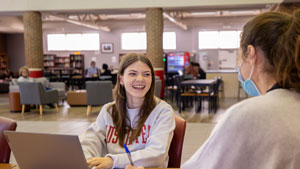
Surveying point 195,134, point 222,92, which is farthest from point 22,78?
point 222,92

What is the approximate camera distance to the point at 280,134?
28.4 inches

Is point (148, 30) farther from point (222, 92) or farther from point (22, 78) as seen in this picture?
point (22, 78)

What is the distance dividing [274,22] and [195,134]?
466cm

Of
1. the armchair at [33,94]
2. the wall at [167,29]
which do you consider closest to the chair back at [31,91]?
the armchair at [33,94]

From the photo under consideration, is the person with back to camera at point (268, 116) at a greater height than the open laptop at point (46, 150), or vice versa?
the person with back to camera at point (268, 116)

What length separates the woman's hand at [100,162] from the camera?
1407 millimetres

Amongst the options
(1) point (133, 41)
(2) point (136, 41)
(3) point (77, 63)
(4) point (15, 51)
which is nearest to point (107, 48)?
(1) point (133, 41)

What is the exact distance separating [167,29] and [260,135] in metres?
17.1

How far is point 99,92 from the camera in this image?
7.77 metres

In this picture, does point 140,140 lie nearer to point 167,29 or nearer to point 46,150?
point 46,150

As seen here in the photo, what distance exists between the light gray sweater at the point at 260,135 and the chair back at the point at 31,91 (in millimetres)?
7729

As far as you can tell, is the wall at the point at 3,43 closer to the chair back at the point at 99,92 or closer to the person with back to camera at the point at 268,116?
the chair back at the point at 99,92

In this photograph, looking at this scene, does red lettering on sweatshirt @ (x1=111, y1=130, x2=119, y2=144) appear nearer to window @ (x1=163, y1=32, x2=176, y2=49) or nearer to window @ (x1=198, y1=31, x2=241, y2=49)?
window @ (x1=198, y1=31, x2=241, y2=49)

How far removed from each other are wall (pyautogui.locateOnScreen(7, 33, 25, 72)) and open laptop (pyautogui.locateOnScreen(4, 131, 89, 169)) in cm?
2002
